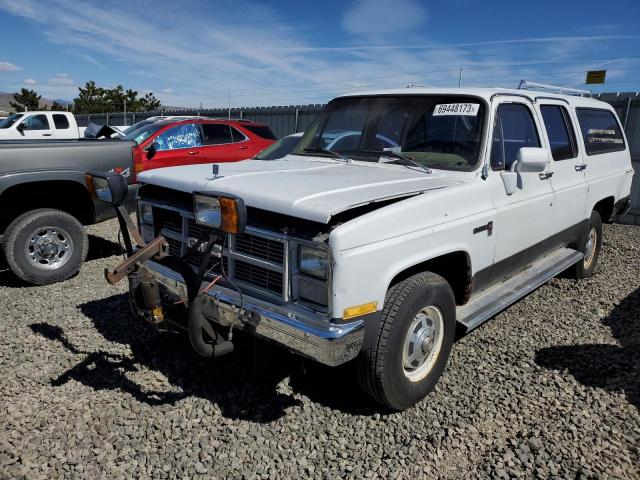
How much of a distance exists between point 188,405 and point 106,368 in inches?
33.6

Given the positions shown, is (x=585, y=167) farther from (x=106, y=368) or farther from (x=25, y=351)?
(x=25, y=351)

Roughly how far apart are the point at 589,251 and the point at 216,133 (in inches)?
271

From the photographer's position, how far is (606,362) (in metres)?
3.95

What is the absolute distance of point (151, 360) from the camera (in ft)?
12.7

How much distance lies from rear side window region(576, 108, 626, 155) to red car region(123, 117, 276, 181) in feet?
20.4

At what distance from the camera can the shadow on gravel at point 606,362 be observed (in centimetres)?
362

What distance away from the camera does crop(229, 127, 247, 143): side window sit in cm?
1016

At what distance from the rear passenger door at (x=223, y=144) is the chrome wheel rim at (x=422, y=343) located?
6957mm

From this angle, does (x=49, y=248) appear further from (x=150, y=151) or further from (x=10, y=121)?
(x=10, y=121)

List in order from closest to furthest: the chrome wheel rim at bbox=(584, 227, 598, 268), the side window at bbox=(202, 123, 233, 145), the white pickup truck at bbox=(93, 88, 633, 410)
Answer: the white pickup truck at bbox=(93, 88, 633, 410) → the chrome wheel rim at bbox=(584, 227, 598, 268) → the side window at bbox=(202, 123, 233, 145)

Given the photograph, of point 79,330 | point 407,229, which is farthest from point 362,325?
point 79,330

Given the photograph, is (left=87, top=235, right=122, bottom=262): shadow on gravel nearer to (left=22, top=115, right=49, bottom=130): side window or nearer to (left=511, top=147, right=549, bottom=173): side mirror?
(left=511, top=147, right=549, bottom=173): side mirror

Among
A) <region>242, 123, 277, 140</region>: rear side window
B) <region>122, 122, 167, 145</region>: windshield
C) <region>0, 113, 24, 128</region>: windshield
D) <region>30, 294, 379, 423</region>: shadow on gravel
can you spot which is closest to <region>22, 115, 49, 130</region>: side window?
<region>0, 113, 24, 128</region>: windshield

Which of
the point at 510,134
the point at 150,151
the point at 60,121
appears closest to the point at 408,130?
the point at 510,134
